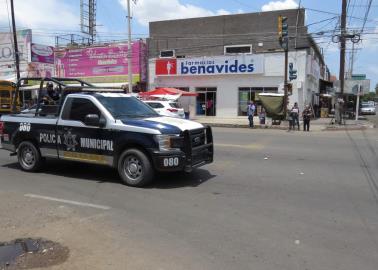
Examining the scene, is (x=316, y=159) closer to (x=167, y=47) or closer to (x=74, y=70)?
(x=167, y=47)

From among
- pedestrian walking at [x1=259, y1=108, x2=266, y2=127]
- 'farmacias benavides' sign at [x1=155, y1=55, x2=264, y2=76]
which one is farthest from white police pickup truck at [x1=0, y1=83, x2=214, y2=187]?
'farmacias benavides' sign at [x1=155, y1=55, x2=264, y2=76]

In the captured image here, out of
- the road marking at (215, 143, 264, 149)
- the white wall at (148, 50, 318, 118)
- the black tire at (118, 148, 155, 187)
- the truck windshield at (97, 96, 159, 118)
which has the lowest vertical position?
the road marking at (215, 143, 264, 149)

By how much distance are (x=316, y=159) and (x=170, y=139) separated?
5532 millimetres

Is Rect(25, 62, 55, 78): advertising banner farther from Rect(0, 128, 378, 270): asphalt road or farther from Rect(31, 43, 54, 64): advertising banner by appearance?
Rect(0, 128, 378, 270): asphalt road

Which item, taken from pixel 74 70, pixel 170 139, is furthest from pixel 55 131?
pixel 74 70

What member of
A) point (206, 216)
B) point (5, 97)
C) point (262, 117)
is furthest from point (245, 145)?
point (5, 97)

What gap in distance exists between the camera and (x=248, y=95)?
34.6m

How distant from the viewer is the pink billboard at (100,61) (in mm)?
37938

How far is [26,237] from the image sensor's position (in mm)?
5695

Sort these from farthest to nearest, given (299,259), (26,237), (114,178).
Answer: (114,178) → (26,237) → (299,259)

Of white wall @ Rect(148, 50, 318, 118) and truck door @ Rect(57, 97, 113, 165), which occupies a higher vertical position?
white wall @ Rect(148, 50, 318, 118)

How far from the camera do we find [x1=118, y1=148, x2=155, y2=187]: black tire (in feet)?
27.9

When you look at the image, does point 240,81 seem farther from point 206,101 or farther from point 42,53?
point 42,53

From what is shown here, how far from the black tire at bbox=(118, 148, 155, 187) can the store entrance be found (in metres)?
27.4
